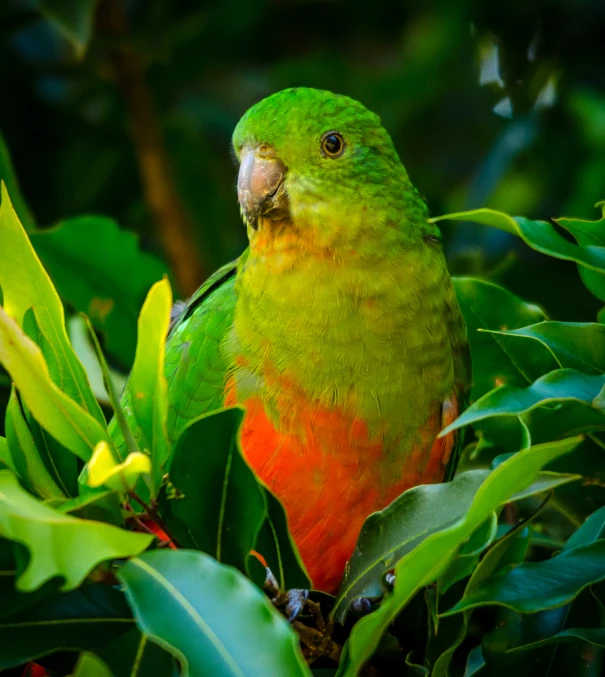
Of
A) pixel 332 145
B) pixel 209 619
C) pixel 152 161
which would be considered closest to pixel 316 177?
pixel 332 145

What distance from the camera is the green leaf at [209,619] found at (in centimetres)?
109

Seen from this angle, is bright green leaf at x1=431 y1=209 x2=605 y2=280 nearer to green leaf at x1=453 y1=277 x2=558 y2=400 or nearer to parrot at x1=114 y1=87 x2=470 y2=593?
green leaf at x1=453 y1=277 x2=558 y2=400

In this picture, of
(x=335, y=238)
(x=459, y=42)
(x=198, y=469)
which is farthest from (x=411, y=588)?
(x=459, y=42)

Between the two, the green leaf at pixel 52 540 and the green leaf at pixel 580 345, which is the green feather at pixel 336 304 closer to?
the green leaf at pixel 580 345

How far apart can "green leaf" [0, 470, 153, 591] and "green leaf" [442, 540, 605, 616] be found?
1.92 feet

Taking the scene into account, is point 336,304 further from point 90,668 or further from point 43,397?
point 90,668

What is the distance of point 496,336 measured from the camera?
72.8 inches

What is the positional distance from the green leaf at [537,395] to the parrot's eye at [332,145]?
2.98 feet

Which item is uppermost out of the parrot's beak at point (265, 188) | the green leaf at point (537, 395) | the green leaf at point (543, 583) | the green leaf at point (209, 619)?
the parrot's beak at point (265, 188)

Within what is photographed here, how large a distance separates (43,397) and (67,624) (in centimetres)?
35

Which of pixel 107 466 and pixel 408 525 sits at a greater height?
pixel 107 466

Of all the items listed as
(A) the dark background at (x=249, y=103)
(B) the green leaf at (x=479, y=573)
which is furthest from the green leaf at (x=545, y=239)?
(A) the dark background at (x=249, y=103)

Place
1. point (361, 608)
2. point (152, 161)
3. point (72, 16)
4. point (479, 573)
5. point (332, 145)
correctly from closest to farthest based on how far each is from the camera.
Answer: point (479, 573), point (361, 608), point (332, 145), point (72, 16), point (152, 161)

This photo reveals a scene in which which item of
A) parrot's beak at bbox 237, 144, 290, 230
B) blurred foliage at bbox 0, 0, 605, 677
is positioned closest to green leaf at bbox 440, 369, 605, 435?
blurred foliage at bbox 0, 0, 605, 677
